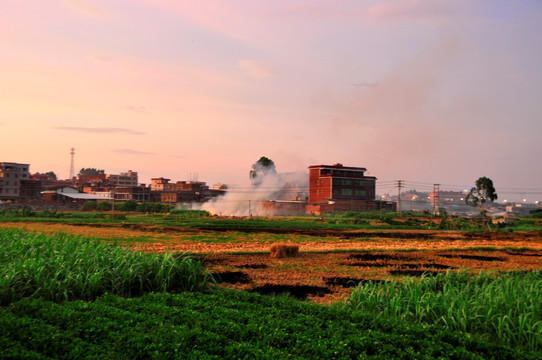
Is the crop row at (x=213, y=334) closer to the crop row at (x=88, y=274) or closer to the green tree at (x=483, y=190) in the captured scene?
the crop row at (x=88, y=274)

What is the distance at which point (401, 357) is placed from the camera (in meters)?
5.27

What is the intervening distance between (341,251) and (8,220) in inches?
1148

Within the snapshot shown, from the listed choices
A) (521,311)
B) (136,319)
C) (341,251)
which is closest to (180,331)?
(136,319)

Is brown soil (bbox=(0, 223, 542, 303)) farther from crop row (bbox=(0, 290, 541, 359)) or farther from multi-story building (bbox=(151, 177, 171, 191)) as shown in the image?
multi-story building (bbox=(151, 177, 171, 191))

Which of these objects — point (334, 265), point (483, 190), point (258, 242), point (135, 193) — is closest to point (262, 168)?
point (135, 193)

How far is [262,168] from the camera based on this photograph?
255ft

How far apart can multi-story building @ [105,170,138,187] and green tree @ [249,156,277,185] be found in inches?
2091

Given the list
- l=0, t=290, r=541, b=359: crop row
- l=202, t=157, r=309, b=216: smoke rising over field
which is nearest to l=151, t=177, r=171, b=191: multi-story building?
l=202, t=157, r=309, b=216: smoke rising over field

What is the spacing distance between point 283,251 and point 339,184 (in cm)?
Answer: 5176

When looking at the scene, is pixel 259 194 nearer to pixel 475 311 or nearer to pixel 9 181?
pixel 9 181

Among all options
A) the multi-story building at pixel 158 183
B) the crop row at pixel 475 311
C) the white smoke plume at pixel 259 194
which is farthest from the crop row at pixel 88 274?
the multi-story building at pixel 158 183

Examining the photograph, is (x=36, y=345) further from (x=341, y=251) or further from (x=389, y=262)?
(x=341, y=251)

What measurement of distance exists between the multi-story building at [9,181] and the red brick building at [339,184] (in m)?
49.1

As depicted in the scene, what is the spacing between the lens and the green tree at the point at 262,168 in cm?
7643
